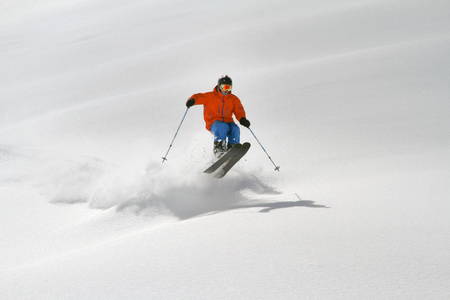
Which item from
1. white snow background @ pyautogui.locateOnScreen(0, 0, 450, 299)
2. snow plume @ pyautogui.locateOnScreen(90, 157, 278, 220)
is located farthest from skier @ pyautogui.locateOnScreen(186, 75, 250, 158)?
snow plume @ pyautogui.locateOnScreen(90, 157, 278, 220)

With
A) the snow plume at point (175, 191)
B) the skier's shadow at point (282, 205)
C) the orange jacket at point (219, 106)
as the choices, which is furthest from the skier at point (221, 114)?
the skier's shadow at point (282, 205)

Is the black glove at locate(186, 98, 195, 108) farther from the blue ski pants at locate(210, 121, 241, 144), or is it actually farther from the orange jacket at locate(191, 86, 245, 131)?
the blue ski pants at locate(210, 121, 241, 144)

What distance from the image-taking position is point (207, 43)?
478 inches

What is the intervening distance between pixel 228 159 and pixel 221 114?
90 centimetres

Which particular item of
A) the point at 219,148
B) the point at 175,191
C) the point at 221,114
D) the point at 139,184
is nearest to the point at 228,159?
the point at 219,148

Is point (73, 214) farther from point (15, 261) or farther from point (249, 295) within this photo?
point (249, 295)

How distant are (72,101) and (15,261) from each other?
262 inches

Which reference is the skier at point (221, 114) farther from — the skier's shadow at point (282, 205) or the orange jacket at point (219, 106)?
the skier's shadow at point (282, 205)

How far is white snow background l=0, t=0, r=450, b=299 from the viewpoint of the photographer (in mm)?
2570

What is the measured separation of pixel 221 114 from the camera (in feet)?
19.1

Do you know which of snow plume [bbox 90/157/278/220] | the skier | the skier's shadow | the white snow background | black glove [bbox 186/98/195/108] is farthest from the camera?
the skier

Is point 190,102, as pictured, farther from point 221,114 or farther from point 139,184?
point 139,184

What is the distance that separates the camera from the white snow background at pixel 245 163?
2.57 metres

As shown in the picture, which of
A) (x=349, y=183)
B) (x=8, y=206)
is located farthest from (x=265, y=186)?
(x=8, y=206)
